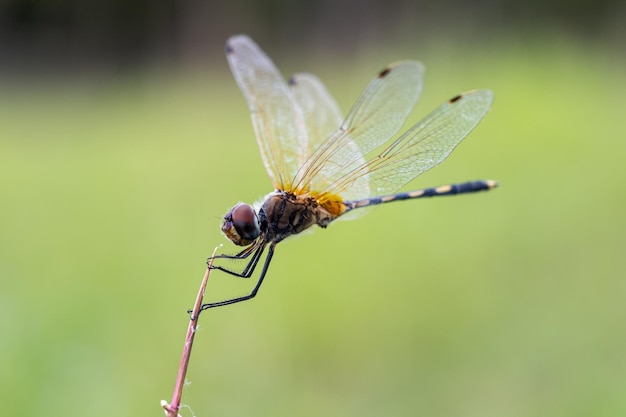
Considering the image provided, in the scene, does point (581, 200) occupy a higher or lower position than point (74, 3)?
lower

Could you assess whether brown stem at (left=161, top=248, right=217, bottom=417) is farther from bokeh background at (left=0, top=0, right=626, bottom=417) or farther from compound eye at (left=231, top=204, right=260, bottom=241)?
bokeh background at (left=0, top=0, right=626, bottom=417)

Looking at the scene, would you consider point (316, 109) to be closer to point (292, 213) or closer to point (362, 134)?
point (362, 134)

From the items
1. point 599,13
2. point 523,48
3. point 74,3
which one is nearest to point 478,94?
point 523,48

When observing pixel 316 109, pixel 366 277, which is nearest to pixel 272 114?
pixel 316 109

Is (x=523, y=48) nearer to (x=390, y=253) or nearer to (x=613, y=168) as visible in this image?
(x=613, y=168)

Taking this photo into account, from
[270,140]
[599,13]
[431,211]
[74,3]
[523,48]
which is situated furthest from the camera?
[74,3]
